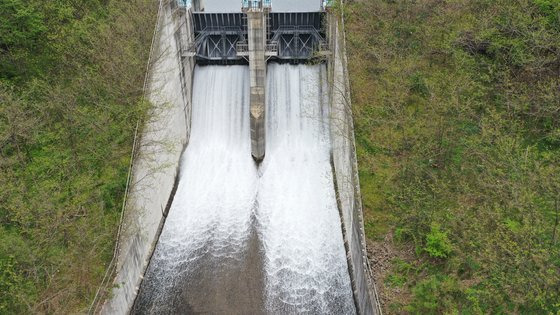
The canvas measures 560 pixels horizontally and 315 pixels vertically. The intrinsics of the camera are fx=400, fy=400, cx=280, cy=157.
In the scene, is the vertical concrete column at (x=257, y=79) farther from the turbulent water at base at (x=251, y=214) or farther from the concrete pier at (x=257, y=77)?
the turbulent water at base at (x=251, y=214)

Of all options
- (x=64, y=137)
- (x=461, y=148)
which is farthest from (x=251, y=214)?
(x=461, y=148)

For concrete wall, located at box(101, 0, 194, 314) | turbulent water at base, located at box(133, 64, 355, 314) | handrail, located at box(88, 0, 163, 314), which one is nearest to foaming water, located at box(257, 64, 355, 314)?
turbulent water at base, located at box(133, 64, 355, 314)

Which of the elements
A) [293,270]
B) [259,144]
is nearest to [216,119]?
[259,144]

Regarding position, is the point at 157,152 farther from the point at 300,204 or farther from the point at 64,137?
the point at 300,204

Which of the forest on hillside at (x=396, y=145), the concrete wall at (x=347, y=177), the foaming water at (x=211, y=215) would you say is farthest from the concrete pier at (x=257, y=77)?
the forest on hillside at (x=396, y=145)

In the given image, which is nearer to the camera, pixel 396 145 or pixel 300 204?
pixel 396 145

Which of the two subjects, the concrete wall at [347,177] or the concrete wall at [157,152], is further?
the concrete wall at [157,152]
